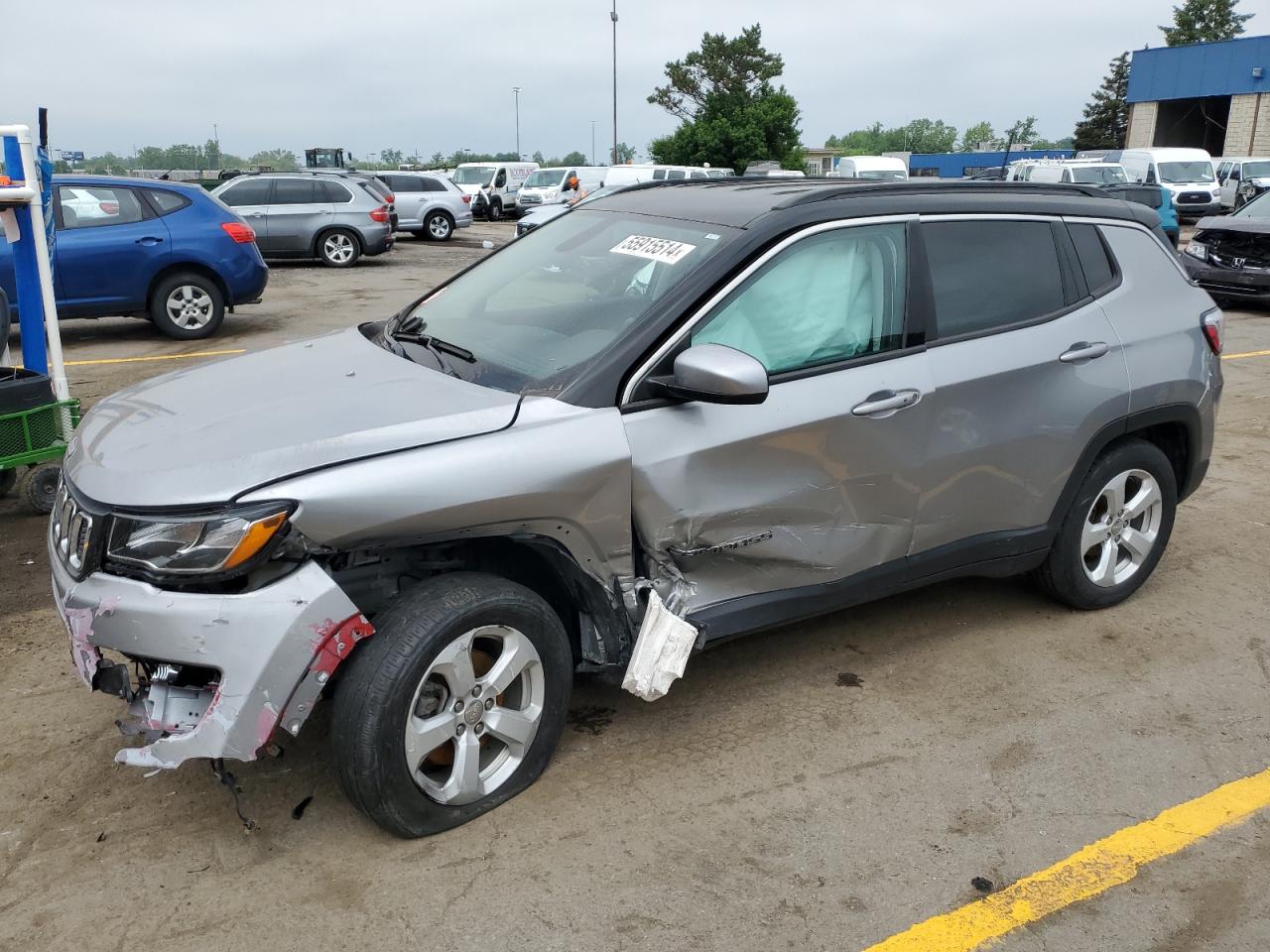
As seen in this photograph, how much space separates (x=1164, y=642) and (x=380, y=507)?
3.21 m

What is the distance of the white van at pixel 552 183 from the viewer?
2850 cm

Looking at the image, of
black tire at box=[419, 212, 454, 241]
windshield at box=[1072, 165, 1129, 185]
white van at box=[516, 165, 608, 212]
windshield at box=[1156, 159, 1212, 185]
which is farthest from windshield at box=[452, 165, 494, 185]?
windshield at box=[1156, 159, 1212, 185]

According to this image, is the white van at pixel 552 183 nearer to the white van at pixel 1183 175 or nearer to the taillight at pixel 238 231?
the white van at pixel 1183 175

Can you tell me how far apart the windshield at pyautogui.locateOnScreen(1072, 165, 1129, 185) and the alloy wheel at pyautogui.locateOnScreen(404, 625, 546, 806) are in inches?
942

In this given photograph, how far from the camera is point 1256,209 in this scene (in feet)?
43.3

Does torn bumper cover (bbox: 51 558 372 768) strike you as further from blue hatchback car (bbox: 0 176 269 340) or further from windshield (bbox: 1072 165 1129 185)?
windshield (bbox: 1072 165 1129 185)

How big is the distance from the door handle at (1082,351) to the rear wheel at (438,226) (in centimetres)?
2230

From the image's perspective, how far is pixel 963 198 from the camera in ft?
12.9

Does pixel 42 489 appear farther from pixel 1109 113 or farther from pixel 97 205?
pixel 1109 113

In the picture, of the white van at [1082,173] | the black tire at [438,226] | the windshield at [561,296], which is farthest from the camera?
the black tire at [438,226]

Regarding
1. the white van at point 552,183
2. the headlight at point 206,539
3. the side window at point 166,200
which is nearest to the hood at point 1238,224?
the side window at point 166,200

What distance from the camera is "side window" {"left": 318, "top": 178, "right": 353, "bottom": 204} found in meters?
18.1

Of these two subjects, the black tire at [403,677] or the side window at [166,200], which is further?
the side window at [166,200]

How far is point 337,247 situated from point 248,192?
166 centimetres
